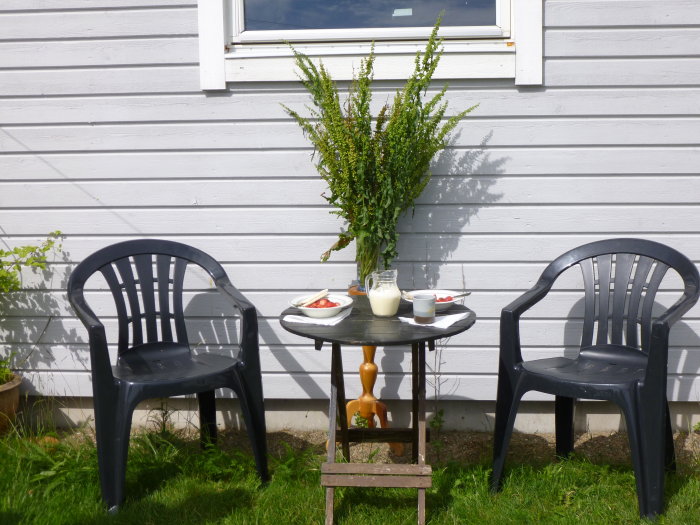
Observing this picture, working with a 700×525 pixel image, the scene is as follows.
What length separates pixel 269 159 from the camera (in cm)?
387

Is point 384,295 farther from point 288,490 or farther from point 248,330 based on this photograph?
point 288,490

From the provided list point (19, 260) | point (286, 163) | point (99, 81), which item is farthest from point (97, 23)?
point (19, 260)

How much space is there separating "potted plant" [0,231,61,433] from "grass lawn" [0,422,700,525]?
20 centimetres

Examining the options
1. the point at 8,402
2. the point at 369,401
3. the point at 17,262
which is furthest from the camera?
the point at 17,262

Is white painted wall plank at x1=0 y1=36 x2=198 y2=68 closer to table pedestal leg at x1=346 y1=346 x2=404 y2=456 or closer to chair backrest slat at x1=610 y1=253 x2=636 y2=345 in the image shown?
table pedestal leg at x1=346 y1=346 x2=404 y2=456

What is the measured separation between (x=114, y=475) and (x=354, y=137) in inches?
70.6

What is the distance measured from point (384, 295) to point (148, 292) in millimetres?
1256

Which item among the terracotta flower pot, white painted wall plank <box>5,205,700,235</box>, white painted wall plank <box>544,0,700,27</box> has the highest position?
white painted wall plank <box>544,0,700,27</box>

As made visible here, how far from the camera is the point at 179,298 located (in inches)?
144

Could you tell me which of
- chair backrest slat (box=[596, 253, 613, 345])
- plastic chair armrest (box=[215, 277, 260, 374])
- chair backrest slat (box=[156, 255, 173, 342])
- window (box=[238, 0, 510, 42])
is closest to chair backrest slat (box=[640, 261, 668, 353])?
chair backrest slat (box=[596, 253, 613, 345])

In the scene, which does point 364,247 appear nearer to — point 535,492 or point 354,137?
point 354,137

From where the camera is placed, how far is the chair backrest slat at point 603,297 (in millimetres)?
3523

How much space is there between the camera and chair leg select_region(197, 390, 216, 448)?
3.72 m

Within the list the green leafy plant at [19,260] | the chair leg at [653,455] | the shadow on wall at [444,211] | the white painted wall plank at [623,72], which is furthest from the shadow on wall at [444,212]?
the green leafy plant at [19,260]
